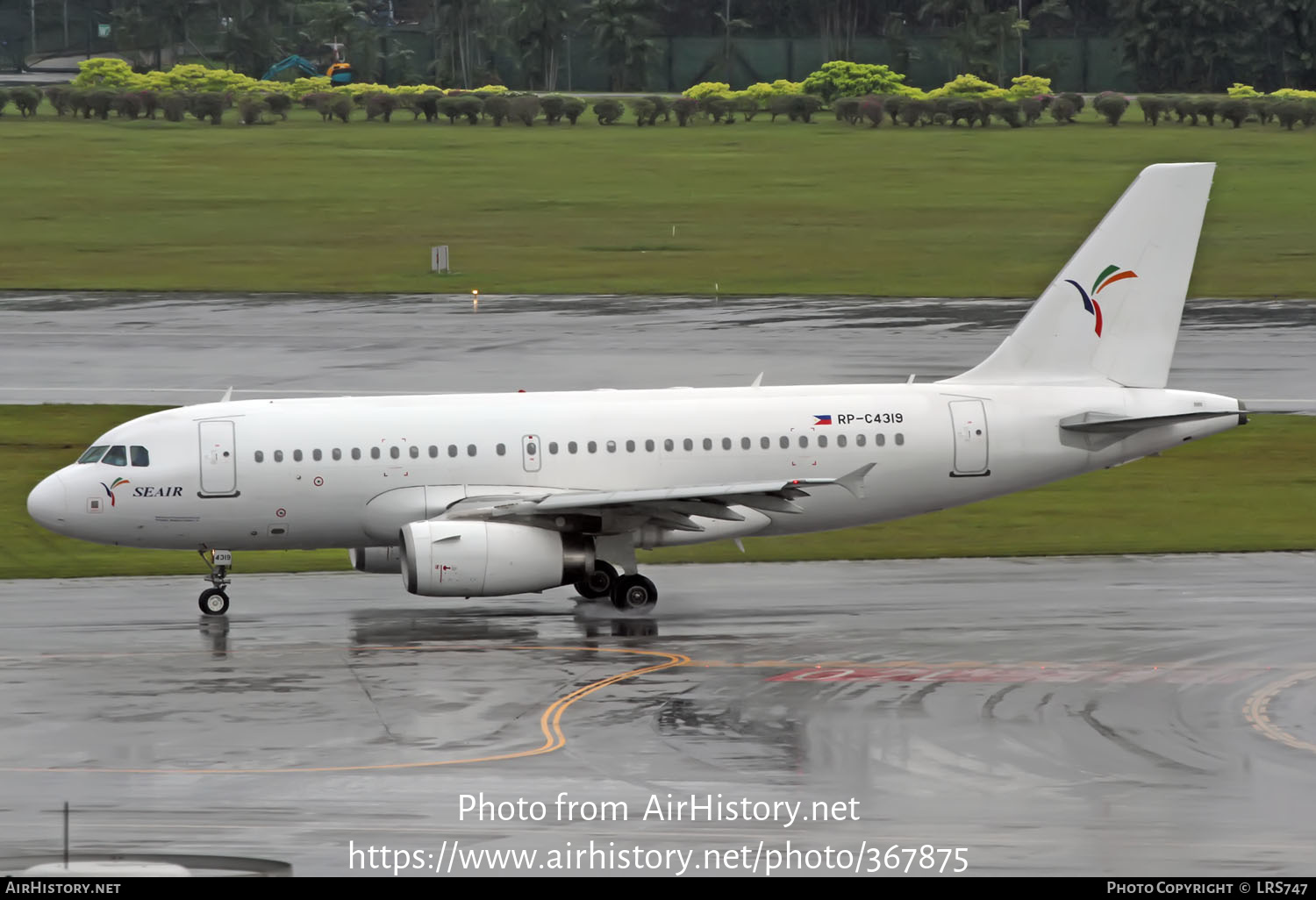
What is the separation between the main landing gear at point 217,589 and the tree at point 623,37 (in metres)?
157

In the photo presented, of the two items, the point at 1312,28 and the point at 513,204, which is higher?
the point at 1312,28

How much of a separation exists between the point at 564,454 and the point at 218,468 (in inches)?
244

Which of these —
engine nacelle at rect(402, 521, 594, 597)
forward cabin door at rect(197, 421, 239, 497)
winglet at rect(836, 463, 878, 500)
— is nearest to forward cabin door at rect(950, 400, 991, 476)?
winglet at rect(836, 463, 878, 500)

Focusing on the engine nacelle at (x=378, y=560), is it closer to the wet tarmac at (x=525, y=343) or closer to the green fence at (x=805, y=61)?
the wet tarmac at (x=525, y=343)

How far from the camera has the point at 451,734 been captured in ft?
87.9

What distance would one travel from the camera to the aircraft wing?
33.6 meters

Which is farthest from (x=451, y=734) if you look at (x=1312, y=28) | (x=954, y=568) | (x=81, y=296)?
(x=1312, y=28)

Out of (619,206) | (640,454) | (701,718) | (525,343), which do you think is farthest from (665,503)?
(619,206)

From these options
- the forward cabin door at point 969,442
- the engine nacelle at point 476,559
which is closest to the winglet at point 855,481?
the forward cabin door at point 969,442

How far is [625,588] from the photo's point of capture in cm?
3478

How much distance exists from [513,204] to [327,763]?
75.3 m

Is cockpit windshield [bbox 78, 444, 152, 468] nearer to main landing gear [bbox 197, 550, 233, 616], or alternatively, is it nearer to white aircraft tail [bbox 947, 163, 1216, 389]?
main landing gear [bbox 197, 550, 233, 616]

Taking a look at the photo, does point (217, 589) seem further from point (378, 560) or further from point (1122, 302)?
point (1122, 302)
